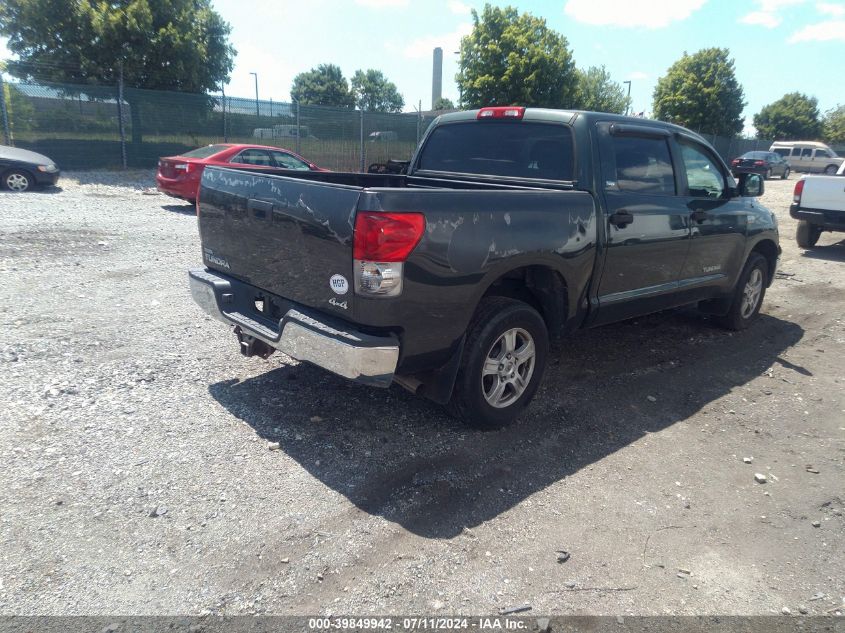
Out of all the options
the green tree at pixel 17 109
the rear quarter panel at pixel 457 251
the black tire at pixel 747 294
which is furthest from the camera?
the green tree at pixel 17 109

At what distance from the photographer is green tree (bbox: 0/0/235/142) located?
18719 millimetres

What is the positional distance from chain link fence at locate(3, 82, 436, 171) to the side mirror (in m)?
16.9

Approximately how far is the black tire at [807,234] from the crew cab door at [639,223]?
27.1 feet

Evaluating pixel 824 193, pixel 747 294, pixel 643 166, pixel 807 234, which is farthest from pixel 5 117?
pixel 807 234

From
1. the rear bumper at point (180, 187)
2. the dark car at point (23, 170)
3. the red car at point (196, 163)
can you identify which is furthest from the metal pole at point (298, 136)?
the rear bumper at point (180, 187)

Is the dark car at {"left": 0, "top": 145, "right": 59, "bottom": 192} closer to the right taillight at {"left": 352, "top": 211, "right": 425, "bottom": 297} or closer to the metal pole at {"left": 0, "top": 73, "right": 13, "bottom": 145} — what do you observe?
the metal pole at {"left": 0, "top": 73, "right": 13, "bottom": 145}

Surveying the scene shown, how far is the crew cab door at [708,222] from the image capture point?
5305 mm

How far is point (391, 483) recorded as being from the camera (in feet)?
11.3

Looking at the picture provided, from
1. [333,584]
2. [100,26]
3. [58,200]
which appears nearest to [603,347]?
[333,584]

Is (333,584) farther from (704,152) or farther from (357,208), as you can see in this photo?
(704,152)

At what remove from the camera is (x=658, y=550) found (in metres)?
2.98

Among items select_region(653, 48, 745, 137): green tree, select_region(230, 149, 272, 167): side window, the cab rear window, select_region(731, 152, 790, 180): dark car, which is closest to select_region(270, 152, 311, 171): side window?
select_region(230, 149, 272, 167): side window

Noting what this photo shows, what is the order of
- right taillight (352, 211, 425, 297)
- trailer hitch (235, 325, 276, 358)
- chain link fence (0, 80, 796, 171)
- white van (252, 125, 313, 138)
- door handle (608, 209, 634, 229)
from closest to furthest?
right taillight (352, 211, 425, 297) < trailer hitch (235, 325, 276, 358) < door handle (608, 209, 634, 229) < chain link fence (0, 80, 796, 171) < white van (252, 125, 313, 138)

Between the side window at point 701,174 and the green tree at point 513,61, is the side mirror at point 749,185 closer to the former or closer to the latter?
the side window at point 701,174
